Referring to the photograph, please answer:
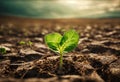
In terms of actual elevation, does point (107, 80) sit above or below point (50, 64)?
below

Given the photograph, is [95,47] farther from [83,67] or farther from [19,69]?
[19,69]

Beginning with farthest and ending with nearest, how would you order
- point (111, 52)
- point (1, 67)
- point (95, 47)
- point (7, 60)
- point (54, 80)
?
point (95, 47), point (111, 52), point (7, 60), point (1, 67), point (54, 80)

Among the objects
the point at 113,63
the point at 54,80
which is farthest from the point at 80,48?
the point at 54,80

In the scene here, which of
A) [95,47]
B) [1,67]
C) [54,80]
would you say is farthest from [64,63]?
[95,47]

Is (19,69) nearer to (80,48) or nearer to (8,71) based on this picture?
(8,71)

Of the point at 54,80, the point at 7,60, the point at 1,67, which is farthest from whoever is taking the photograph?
the point at 7,60

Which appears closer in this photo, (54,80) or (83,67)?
(54,80)
